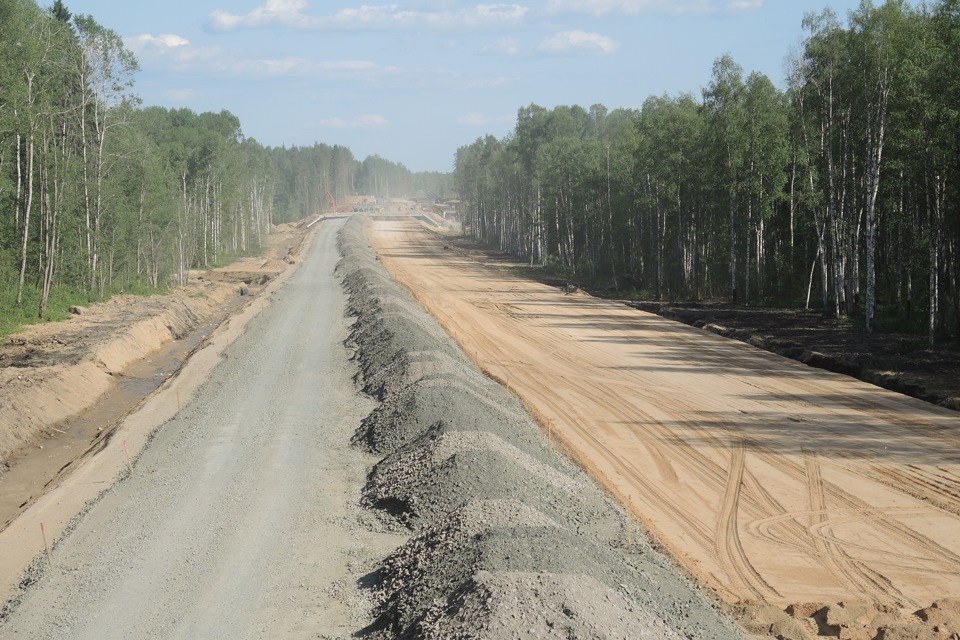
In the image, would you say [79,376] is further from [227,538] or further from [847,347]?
[847,347]

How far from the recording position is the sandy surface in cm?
1471

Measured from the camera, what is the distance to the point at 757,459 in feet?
68.3

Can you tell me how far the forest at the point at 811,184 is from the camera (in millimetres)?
32125

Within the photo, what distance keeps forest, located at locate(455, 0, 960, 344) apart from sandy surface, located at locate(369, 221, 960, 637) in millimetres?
8121

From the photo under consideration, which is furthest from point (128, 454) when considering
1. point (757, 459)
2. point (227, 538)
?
point (757, 459)

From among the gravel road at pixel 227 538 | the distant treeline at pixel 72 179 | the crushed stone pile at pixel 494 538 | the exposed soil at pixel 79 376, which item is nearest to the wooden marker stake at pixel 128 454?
the gravel road at pixel 227 538

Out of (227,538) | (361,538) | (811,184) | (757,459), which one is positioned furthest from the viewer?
(811,184)

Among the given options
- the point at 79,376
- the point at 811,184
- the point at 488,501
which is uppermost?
the point at 811,184

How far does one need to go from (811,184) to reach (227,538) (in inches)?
1283

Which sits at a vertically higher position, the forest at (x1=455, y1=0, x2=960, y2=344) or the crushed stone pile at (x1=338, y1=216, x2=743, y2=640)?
the forest at (x1=455, y1=0, x2=960, y2=344)

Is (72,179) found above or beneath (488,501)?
above

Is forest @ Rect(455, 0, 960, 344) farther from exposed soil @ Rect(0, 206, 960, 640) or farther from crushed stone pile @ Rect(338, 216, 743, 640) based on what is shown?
crushed stone pile @ Rect(338, 216, 743, 640)

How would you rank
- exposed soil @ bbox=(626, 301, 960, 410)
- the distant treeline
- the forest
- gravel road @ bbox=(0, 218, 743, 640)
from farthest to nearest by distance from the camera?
1. the distant treeline
2. the forest
3. exposed soil @ bbox=(626, 301, 960, 410)
4. gravel road @ bbox=(0, 218, 743, 640)

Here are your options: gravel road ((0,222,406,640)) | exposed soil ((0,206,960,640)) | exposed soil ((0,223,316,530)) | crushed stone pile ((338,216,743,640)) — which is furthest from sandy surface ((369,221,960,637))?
exposed soil ((0,223,316,530))
